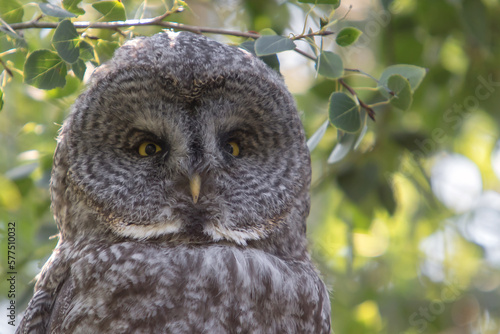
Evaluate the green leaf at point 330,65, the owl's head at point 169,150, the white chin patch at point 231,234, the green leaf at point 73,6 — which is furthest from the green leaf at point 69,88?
the green leaf at point 330,65

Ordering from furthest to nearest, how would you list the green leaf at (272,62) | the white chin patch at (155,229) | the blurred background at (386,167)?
the blurred background at (386,167) → the green leaf at (272,62) → the white chin patch at (155,229)

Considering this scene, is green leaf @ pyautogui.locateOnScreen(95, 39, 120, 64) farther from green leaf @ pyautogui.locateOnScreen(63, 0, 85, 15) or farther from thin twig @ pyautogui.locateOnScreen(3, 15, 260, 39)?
green leaf @ pyautogui.locateOnScreen(63, 0, 85, 15)

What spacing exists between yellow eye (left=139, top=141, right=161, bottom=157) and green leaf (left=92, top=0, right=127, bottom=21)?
452 mm

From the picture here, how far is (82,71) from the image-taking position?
2.13 m

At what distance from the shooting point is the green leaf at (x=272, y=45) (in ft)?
6.61

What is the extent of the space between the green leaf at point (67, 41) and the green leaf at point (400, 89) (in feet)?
3.53

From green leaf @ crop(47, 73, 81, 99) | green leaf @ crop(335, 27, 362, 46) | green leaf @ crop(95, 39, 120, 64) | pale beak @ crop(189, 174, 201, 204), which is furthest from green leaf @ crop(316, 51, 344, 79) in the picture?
green leaf @ crop(47, 73, 81, 99)

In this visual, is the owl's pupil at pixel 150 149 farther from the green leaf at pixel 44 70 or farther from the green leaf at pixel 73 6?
the green leaf at pixel 73 6

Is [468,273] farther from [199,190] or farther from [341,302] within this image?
[199,190]

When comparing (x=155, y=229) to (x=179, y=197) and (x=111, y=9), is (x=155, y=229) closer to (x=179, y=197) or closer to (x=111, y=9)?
(x=179, y=197)

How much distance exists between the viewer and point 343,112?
2.15m

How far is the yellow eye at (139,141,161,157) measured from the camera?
2227 mm

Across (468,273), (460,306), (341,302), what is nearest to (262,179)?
(341,302)

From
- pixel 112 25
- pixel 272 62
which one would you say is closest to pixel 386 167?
pixel 272 62
